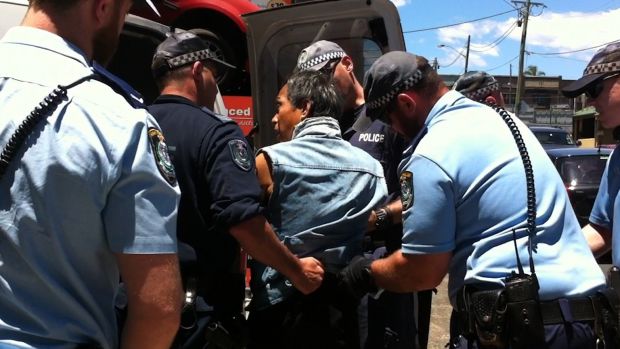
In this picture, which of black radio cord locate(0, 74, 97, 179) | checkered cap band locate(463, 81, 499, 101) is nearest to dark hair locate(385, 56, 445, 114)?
black radio cord locate(0, 74, 97, 179)

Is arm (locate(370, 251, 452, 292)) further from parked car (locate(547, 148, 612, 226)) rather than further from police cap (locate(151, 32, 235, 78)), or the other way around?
parked car (locate(547, 148, 612, 226))

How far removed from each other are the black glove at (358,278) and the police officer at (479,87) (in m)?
2.40

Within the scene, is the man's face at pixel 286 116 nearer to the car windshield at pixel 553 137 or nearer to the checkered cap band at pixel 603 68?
the checkered cap band at pixel 603 68

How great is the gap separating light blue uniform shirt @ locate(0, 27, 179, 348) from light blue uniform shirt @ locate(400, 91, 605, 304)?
3.10ft

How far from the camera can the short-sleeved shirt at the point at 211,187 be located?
7.25 ft

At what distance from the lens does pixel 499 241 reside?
76.1 inches

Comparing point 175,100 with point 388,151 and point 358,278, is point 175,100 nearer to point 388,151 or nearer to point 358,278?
point 358,278

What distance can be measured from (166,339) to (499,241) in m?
1.09

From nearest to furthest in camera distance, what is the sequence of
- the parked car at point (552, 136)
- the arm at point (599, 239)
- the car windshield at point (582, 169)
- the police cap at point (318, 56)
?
the arm at point (599, 239), the police cap at point (318, 56), the car windshield at point (582, 169), the parked car at point (552, 136)

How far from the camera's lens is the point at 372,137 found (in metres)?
3.19

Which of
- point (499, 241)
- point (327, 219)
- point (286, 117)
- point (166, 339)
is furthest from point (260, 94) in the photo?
point (166, 339)

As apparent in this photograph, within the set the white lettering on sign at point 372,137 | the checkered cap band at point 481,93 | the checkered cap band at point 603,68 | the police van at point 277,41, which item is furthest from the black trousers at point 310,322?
the checkered cap band at point 481,93

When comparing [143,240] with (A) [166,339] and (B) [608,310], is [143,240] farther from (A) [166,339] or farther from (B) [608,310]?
(B) [608,310]

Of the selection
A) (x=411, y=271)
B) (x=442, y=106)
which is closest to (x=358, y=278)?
(x=411, y=271)
